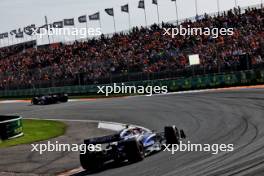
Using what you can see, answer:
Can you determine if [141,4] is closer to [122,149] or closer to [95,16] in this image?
[95,16]

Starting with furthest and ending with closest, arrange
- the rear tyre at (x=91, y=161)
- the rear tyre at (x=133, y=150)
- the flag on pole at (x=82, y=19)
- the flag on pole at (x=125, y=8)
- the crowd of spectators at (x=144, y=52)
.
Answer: the flag on pole at (x=82, y=19), the flag on pole at (x=125, y=8), the crowd of spectators at (x=144, y=52), the rear tyre at (x=91, y=161), the rear tyre at (x=133, y=150)

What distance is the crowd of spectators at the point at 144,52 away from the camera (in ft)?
121

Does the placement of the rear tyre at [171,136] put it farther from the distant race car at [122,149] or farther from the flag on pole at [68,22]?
the flag on pole at [68,22]

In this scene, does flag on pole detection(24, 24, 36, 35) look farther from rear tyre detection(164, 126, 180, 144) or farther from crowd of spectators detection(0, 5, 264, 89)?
rear tyre detection(164, 126, 180, 144)

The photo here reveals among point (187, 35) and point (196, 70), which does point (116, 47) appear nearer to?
point (187, 35)

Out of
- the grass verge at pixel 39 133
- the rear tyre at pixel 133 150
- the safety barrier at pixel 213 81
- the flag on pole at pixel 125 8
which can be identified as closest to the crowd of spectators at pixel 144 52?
the safety barrier at pixel 213 81

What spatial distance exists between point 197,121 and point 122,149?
26.2 ft

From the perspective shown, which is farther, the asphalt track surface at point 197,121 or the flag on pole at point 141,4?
the flag on pole at point 141,4

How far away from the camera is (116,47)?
5069 centimetres

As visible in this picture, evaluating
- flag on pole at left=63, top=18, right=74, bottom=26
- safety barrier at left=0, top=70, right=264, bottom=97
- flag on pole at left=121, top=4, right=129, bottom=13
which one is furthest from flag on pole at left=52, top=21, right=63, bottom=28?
safety barrier at left=0, top=70, right=264, bottom=97

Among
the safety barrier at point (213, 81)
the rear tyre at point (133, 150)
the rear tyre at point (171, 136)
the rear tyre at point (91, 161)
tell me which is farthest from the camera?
the safety barrier at point (213, 81)

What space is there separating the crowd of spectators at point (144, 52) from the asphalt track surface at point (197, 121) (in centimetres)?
642

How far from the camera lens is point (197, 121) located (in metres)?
20.9

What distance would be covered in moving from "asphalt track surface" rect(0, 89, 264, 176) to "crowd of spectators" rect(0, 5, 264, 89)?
6.42m
